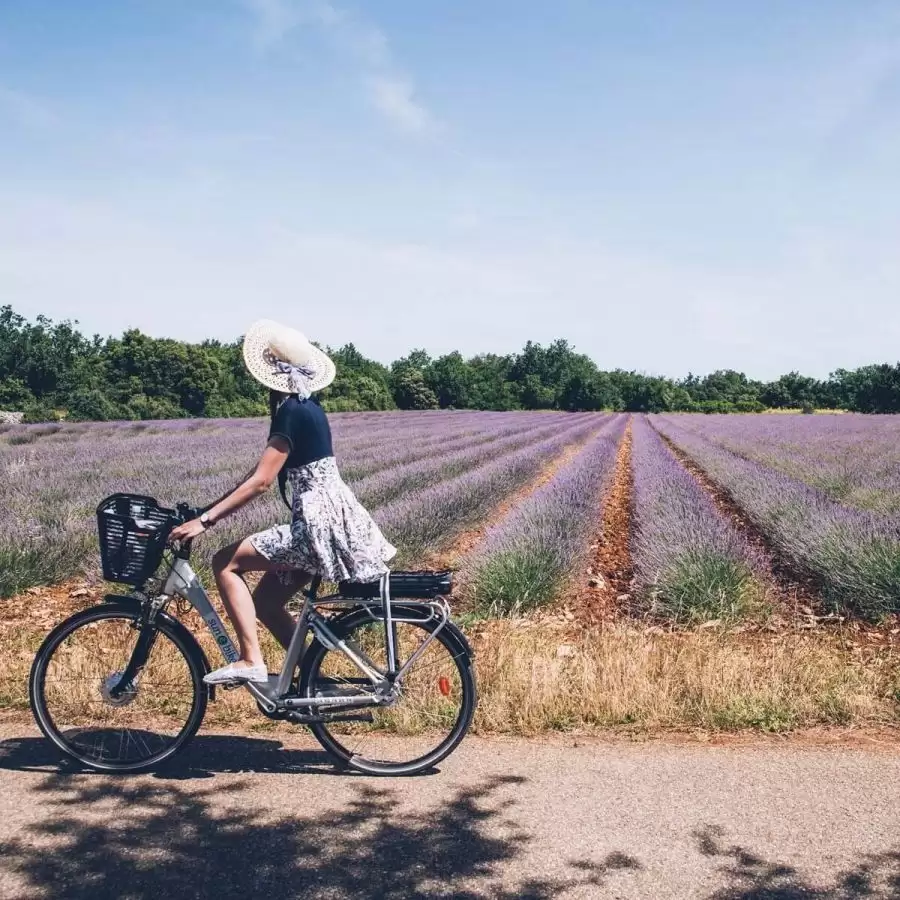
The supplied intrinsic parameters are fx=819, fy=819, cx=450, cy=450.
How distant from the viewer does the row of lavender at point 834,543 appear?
248 inches

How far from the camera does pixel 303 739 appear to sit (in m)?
4.00

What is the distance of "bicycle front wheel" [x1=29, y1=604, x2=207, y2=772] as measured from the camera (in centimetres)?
364

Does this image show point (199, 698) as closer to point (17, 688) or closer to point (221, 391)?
point (17, 688)

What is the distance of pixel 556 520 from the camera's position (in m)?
8.86

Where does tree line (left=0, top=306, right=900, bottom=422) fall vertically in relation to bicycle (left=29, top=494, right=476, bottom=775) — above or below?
above

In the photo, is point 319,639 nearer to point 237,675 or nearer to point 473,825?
point 237,675

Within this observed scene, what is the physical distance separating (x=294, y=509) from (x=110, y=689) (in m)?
1.24

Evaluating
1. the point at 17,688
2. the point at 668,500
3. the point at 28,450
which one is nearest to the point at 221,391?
the point at 28,450

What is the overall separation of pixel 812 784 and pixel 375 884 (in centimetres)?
188

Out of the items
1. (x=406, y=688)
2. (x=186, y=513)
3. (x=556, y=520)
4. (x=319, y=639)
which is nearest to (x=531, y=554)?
(x=556, y=520)

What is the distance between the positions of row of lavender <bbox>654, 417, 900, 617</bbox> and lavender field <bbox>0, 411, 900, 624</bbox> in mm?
18

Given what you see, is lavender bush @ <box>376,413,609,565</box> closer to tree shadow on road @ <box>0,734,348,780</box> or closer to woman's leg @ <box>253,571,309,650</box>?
tree shadow on road @ <box>0,734,348,780</box>

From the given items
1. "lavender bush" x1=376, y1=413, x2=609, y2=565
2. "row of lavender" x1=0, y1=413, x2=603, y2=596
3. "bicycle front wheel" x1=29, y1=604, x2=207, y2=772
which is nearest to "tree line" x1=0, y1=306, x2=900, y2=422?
"row of lavender" x1=0, y1=413, x2=603, y2=596

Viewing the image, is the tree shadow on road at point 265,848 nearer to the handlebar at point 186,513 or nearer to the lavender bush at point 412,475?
the handlebar at point 186,513
